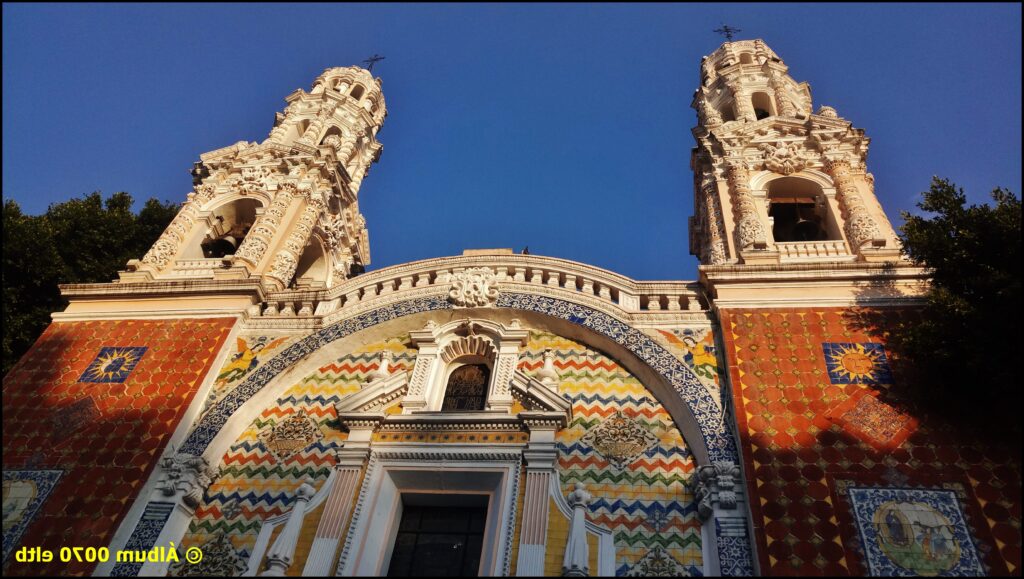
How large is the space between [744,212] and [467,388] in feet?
19.9

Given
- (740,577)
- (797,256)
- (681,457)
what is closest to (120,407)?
(681,457)

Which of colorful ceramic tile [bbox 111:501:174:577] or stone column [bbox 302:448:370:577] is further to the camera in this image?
colorful ceramic tile [bbox 111:501:174:577]

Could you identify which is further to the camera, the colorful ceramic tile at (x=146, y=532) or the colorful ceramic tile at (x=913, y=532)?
the colorful ceramic tile at (x=146, y=532)

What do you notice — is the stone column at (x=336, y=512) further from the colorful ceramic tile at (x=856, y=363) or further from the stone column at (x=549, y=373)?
the colorful ceramic tile at (x=856, y=363)

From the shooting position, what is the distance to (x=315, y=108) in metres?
20.8

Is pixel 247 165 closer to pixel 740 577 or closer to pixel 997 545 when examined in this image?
pixel 740 577

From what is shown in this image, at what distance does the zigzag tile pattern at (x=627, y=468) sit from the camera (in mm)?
8867

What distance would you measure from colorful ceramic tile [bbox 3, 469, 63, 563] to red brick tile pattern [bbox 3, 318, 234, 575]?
4.4 inches

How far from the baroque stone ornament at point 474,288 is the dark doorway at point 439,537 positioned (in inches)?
142

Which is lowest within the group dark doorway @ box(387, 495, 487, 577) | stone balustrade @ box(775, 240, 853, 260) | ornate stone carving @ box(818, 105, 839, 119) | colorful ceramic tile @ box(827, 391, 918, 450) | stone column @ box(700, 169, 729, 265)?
dark doorway @ box(387, 495, 487, 577)

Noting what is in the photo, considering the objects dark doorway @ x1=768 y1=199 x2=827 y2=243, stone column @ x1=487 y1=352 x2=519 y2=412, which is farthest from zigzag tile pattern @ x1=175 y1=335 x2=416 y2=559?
dark doorway @ x1=768 y1=199 x2=827 y2=243

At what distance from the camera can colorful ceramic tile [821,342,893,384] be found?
9.66 metres

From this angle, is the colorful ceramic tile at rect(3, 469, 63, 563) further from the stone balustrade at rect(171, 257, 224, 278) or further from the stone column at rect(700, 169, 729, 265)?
the stone column at rect(700, 169, 729, 265)

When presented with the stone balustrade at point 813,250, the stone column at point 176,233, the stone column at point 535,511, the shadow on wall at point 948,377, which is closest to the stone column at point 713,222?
the stone balustrade at point 813,250
